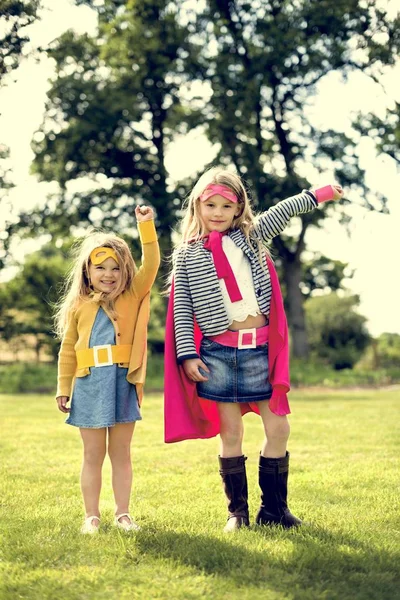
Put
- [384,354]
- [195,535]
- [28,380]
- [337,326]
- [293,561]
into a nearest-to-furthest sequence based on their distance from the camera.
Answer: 1. [293,561]
2. [195,535]
3. [28,380]
4. [384,354]
5. [337,326]

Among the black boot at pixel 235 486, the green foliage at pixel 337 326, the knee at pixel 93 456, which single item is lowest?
the black boot at pixel 235 486

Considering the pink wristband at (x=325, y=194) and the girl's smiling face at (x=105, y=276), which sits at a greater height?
the pink wristband at (x=325, y=194)

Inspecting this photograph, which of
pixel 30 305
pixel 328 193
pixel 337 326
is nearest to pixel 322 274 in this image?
pixel 337 326

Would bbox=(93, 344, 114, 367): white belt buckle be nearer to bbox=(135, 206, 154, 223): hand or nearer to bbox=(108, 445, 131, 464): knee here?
bbox=(108, 445, 131, 464): knee

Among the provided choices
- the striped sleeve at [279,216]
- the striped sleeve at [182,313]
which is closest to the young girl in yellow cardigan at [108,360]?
the striped sleeve at [182,313]

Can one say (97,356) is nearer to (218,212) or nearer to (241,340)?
(241,340)

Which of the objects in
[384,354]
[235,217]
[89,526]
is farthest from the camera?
[384,354]

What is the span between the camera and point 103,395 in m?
3.84

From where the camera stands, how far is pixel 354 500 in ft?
15.2

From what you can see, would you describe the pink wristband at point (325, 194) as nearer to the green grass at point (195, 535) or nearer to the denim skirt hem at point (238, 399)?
the denim skirt hem at point (238, 399)

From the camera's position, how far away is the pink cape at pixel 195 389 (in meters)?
3.90

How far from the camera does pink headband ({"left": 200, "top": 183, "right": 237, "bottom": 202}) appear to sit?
158 inches

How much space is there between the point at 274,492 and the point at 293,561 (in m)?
0.75

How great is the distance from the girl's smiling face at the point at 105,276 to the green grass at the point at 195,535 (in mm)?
1209
